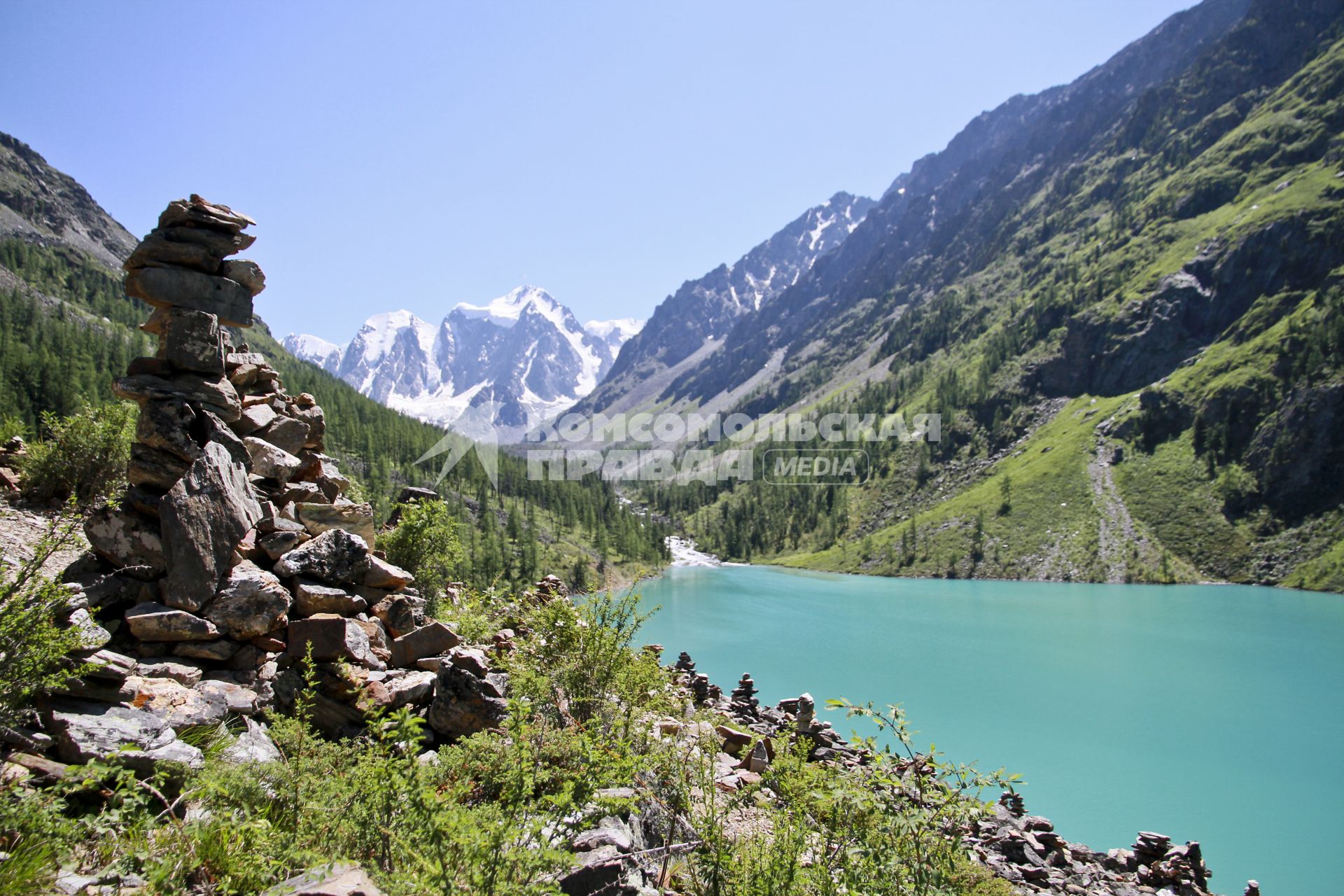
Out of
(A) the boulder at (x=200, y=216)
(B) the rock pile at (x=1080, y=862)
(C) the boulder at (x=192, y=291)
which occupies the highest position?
(A) the boulder at (x=200, y=216)

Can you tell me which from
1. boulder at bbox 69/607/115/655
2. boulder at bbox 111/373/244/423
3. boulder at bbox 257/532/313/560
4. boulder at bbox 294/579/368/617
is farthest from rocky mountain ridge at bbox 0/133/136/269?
boulder at bbox 69/607/115/655

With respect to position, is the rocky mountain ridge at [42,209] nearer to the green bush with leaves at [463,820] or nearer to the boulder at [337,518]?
the boulder at [337,518]

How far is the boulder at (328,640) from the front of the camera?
31.3 feet

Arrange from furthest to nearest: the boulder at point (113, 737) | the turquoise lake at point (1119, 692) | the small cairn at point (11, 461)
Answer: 1. the turquoise lake at point (1119, 692)
2. the small cairn at point (11, 461)
3. the boulder at point (113, 737)

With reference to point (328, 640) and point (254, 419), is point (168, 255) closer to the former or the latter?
point (254, 419)

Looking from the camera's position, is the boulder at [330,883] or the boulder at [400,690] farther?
the boulder at [400,690]

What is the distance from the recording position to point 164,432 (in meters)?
10.9

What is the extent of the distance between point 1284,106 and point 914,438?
13376 centimetres

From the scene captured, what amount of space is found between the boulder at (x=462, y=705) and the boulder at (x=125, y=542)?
4.81 meters

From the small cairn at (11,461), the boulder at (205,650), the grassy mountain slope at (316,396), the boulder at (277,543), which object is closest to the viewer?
the boulder at (205,650)

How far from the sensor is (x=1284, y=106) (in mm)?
169875

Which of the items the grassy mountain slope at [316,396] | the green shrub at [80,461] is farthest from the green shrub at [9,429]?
the grassy mountain slope at [316,396]

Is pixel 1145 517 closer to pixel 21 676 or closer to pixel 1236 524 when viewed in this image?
pixel 1236 524

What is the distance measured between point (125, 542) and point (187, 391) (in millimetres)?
3091
